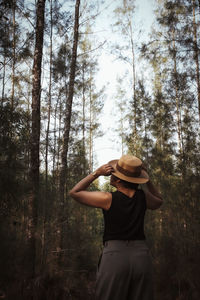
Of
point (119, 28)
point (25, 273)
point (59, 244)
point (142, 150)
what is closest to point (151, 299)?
point (25, 273)

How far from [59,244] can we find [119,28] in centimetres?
1250

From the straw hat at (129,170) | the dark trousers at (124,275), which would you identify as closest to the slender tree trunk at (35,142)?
the straw hat at (129,170)

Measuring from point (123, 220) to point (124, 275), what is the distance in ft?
1.15

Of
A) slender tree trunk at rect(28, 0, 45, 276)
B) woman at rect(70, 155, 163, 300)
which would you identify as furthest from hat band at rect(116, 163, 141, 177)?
slender tree trunk at rect(28, 0, 45, 276)

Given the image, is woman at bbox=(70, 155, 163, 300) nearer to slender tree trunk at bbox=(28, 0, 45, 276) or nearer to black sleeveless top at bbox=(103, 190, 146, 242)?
black sleeveless top at bbox=(103, 190, 146, 242)

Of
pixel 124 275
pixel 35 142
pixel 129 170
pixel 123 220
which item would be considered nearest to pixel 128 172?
pixel 129 170

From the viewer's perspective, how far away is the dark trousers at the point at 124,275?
174 cm

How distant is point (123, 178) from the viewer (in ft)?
6.62

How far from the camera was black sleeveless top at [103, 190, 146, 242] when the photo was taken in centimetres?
188

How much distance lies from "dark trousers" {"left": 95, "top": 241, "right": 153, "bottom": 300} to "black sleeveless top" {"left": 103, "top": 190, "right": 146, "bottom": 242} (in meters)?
0.08

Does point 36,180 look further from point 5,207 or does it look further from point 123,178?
point 123,178

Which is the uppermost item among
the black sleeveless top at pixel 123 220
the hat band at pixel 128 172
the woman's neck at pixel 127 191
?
the hat band at pixel 128 172

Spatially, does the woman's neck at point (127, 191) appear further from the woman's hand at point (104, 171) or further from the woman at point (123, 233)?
the woman's hand at point (104, 171)

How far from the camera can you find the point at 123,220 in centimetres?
190
